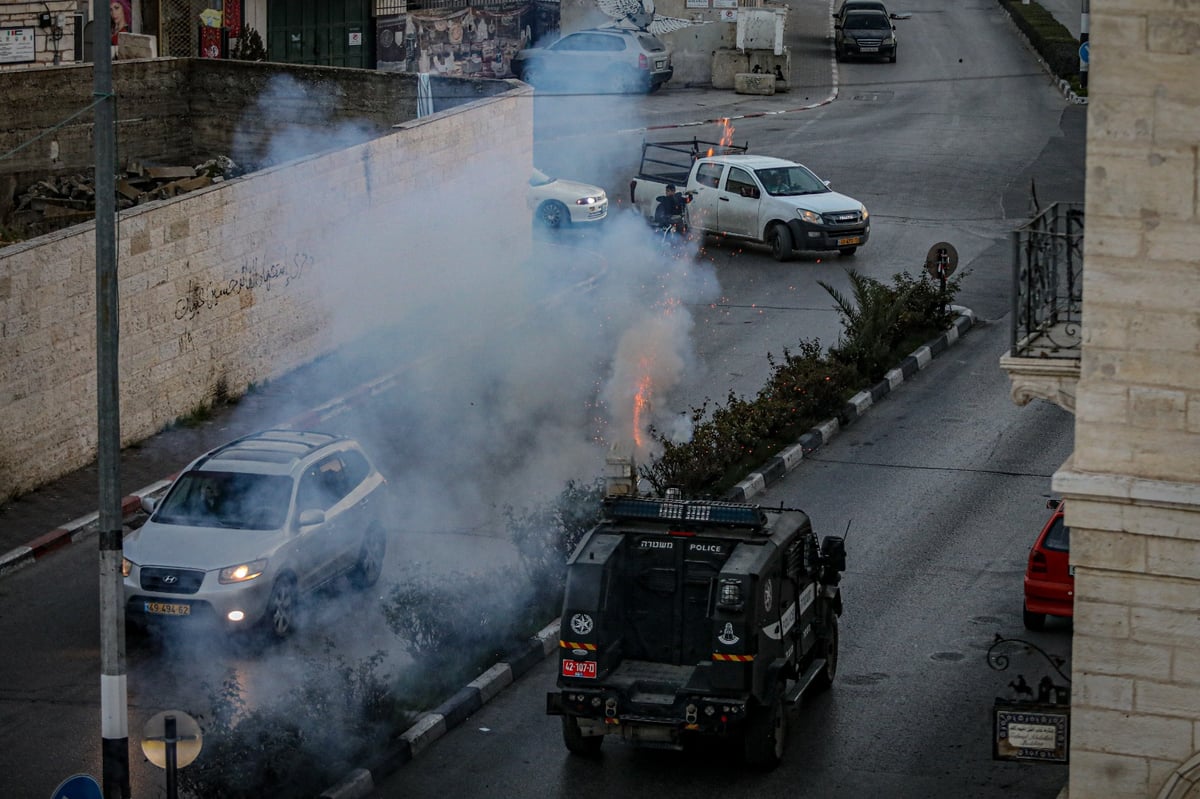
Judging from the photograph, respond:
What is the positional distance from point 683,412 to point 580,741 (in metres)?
9.01

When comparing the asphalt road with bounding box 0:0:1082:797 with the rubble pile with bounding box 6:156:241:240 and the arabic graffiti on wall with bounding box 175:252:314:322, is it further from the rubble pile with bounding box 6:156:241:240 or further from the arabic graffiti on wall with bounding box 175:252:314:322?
the rubble pile with bounding box 6:156:241:240

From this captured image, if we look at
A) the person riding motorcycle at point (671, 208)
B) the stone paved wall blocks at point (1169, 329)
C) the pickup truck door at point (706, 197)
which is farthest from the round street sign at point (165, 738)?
the pickup truck door at point (706, 197)

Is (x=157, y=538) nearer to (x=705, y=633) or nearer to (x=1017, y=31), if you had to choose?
(x=705, y=633)

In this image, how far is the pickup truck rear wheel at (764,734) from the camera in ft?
43.5

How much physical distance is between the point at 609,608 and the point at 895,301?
12594 mm

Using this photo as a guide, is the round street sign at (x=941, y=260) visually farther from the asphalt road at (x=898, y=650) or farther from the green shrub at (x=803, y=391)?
the asphalt road at (x=898, y=650)

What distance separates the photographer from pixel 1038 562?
1594 cm

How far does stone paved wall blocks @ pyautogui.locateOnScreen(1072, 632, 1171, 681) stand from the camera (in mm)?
10344

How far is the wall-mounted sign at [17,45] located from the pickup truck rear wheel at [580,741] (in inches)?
827

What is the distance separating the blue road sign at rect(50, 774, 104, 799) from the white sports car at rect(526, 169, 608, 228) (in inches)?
803

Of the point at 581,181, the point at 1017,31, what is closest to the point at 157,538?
the point at 581,181

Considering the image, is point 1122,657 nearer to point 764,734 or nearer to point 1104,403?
point 1104,403

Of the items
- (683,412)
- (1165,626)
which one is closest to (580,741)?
(1165,626)

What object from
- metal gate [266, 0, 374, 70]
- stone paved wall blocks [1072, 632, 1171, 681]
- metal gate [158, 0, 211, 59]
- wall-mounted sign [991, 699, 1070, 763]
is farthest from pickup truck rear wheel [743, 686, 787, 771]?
metal gate [266, 0, 374, 70]
